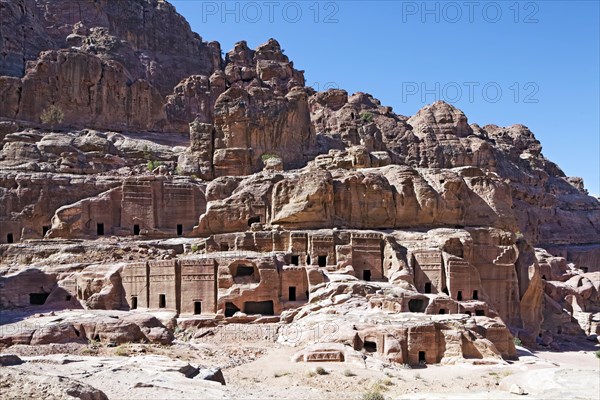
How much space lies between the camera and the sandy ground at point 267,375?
18969 millimetres

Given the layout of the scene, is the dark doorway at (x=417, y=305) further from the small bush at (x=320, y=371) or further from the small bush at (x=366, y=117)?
the small bush at (x=366, y=117)

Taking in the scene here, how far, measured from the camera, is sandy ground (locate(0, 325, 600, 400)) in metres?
19.0

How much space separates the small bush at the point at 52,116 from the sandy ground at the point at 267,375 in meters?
43.0

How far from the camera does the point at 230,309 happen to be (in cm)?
3819

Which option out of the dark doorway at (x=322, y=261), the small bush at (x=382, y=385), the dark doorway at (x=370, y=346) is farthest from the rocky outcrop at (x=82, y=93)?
the small bush at (x=382, y=385)

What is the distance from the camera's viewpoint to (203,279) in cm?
3844

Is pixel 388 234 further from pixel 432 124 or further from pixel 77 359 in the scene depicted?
pixel 432 124

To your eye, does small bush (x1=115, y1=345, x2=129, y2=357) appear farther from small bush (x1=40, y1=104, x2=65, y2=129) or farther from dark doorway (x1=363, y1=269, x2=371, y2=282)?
small bush (x1=40, y1=104, x2=65, y2=129)

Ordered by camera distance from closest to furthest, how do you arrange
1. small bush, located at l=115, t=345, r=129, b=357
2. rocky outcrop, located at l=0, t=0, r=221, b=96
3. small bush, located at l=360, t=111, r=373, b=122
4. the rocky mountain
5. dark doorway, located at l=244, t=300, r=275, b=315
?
1. small bush, located at l=115, t=345, r=129, b=357
2. the rocky mountain
3. dark doorway, located at l=244, t=300, r=275, b=315
4. small bush, located at l=360, t=111, r=373, b=122
5. rocky outcrop, located at l=0, t=0, r=221, b=96

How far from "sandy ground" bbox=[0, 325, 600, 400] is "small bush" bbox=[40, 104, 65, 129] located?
4304 centimetres

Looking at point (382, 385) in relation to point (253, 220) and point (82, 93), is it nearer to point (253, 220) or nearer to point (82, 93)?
point (253, 220)

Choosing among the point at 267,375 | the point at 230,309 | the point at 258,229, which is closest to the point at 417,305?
the point at 230,309

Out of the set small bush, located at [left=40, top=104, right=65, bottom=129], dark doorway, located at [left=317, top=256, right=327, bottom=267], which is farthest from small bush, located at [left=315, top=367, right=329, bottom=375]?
small bush, located at [left=40, top=104, right=65, bottom=129]

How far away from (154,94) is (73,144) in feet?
70.7
